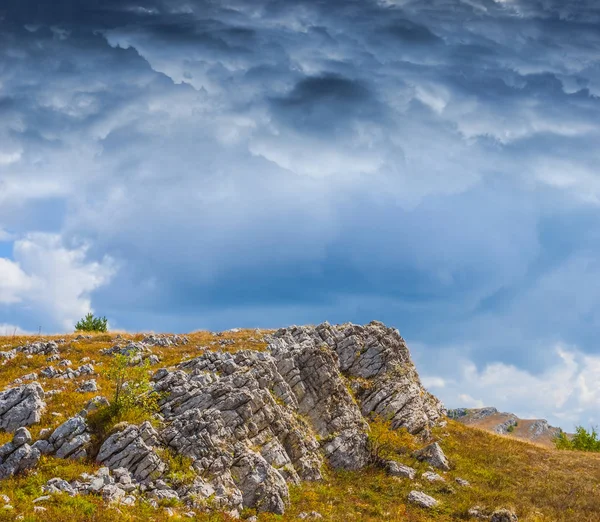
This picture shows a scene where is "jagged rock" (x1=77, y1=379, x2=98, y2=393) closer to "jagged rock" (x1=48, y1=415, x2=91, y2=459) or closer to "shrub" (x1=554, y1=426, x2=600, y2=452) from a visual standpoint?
"jagged rock" (x1=48, y1=415, x2=91, y2=459)

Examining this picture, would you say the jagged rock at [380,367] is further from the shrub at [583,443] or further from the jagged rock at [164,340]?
the shrub at [583,443]

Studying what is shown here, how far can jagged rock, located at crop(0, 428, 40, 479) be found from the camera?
90.9 feet

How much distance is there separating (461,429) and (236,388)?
33.0 m

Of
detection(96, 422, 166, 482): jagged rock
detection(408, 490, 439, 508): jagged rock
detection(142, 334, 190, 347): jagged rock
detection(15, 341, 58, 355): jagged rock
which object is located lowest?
detection(408, 490, 439, 508): jagged rock

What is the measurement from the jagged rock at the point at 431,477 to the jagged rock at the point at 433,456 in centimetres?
223

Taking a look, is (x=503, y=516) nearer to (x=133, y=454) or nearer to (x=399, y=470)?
(x=399, y=470)

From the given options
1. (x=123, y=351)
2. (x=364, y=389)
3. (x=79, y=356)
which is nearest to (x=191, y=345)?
(x=123, y=351)

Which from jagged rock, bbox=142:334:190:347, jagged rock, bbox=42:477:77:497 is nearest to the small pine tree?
jagged rock, bbox=142:334:190:347

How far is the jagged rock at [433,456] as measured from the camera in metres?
44.2

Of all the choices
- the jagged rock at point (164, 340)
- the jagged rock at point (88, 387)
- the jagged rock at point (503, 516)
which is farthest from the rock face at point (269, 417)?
the jagged rock at point (164, 340)

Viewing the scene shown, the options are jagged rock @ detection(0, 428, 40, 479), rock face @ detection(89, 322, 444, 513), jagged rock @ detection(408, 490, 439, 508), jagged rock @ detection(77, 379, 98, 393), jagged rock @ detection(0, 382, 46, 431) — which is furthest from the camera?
jagged rock @ detection(77, 379, 98, 393)

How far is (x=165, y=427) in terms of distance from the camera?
32812 millimetres

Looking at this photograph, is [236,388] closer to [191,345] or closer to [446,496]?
[446,496]

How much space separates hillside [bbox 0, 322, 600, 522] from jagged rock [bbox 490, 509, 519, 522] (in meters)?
0.87
